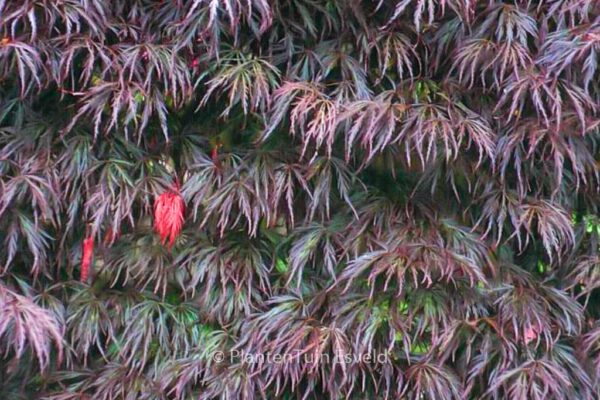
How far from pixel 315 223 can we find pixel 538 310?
22.3 inches

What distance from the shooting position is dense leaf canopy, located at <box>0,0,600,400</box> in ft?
5.86

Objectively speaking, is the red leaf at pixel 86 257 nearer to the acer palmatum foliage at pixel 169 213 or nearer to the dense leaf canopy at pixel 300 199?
the dense leaf canopy at pixel 300 199

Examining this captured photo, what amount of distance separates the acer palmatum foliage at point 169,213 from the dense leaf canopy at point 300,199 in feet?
0.04

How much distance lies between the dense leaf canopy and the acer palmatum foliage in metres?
0.01

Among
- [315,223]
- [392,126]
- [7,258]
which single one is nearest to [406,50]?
[392,126]

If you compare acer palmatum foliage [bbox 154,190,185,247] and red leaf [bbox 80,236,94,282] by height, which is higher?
acer palmatum foliage [bbox 154,190,185,247]

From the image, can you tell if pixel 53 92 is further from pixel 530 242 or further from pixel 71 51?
pixel 530 242


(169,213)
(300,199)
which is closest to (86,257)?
(169,213)

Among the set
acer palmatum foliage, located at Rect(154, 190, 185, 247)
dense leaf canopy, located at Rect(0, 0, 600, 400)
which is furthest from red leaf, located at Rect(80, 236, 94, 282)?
acer palmatum foliage, located at Rect(154, 190, 185, 247)

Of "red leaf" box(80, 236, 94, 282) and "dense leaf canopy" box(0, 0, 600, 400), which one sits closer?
"dense leaf canopy" box(0, 0, 600, 400)

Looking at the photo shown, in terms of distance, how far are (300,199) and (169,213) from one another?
0.32 meters

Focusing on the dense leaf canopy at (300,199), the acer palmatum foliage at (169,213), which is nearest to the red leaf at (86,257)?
the dense leaf canopy at (300,199)

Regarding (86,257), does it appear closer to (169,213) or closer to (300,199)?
(169,213)

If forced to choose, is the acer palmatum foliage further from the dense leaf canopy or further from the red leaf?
the red leaf
